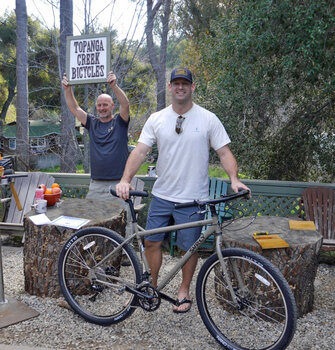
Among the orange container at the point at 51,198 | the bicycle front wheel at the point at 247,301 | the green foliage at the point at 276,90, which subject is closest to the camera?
the bicycle front wheel at the point at 247,301

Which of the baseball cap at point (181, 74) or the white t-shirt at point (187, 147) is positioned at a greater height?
the baseball cap at point (181, 74)

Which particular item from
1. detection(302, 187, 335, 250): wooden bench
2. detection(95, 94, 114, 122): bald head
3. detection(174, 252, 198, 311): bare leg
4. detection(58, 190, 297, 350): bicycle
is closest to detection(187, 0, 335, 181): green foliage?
detection(302, 187, 335, 250): wooden bench

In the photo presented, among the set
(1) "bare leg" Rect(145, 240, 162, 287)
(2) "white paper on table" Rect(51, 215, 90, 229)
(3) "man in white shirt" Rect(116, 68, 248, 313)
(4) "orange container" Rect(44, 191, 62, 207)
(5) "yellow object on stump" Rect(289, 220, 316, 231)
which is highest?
(3) "man in white shirt" Rect(116, 68, 248, 313)

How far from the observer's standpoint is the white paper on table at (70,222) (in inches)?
136

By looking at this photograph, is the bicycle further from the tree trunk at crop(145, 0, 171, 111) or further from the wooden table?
the tree trunk at crop(145, 0, 171, 111)

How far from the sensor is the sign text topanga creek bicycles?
425 centimetres

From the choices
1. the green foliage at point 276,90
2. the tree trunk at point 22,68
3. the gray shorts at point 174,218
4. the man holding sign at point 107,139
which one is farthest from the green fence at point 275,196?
the tree trunk at point 22,68

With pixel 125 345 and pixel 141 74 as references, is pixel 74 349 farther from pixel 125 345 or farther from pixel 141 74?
pixel 141 74

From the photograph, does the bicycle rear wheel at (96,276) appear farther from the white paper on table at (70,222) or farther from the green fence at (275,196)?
the green fence at (275,196)

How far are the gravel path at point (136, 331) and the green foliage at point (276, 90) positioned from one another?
3.29m

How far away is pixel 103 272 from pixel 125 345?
0.62 m

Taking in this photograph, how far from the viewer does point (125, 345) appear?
9.41 ft

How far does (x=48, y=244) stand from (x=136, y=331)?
3.73 ft

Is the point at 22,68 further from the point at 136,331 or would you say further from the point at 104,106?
the point at 136,331
